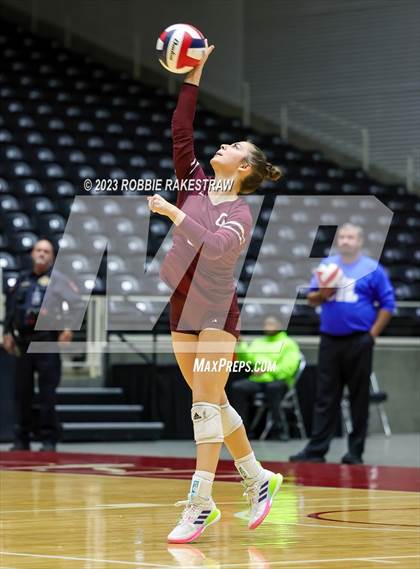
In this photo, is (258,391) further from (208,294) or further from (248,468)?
(208,294)

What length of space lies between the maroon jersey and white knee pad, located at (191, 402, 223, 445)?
0.39m

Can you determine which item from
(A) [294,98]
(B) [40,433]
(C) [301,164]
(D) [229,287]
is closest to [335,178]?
(C) [301,164]

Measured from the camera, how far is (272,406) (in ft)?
42.7

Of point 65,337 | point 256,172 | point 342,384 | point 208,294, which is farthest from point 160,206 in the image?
point 65,337

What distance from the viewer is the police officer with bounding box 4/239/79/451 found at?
1066cm

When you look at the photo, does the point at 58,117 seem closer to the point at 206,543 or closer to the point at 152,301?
the point at 152,301

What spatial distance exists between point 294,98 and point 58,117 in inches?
162

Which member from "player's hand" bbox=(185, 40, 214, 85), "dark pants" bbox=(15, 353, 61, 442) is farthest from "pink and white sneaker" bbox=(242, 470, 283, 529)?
"dark pants" bbox=(15, 353, 61, 442)

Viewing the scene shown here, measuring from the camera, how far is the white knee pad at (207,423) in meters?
4.82

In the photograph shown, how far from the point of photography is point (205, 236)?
15.4 feet

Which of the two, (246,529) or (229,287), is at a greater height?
(229,287)

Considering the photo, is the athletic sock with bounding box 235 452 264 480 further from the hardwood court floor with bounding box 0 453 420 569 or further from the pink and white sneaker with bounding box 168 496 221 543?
the pink and white sneaker with bounding box 168 496 221 543

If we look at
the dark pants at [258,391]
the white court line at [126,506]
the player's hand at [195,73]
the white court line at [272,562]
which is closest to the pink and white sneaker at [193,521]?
the white court line at [272,562]

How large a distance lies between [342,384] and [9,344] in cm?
302
